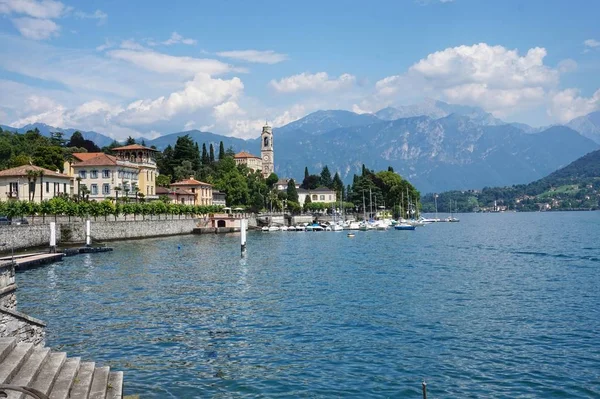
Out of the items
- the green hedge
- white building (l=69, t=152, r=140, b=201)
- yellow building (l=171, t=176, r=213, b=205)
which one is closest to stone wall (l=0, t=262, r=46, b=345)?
the green hedge

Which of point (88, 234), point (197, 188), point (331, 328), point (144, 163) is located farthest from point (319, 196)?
point (331, 328)

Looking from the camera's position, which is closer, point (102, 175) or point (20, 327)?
point (20, 327)

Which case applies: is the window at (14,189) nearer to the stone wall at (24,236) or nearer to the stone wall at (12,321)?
the stone wall at (24,236)

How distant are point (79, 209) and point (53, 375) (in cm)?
6379

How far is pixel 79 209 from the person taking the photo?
72.4m

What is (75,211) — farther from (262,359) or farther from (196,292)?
(262,359)

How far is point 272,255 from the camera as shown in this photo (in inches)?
2365

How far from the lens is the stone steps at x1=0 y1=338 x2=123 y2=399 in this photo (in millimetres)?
12016

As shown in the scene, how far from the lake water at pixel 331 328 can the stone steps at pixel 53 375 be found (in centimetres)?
196

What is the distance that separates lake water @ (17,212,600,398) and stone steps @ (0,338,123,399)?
1.96m

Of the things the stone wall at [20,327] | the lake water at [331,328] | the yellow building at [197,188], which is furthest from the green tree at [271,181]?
the stone wall at [20,327]

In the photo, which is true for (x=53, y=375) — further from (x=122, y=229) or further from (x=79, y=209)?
(x=122, y=229)

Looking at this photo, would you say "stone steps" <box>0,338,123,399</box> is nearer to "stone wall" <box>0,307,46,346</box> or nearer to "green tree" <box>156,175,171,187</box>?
"stone wall" <box>0,307,46,346</box>

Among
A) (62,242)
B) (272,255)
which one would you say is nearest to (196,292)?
(272,255)
